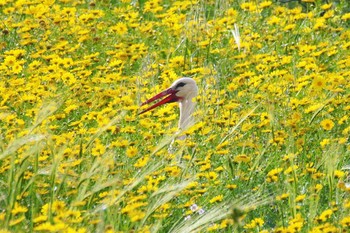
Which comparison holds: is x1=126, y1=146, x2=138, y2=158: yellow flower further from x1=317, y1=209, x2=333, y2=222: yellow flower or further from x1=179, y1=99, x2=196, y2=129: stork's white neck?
x1=317, y1=209, x2=333, y2=222: yellow flower

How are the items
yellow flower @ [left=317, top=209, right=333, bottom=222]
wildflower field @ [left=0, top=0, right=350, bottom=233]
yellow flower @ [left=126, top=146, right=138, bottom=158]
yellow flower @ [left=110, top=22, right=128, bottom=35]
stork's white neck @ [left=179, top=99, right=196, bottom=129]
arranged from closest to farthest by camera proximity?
1. yellow flower @ [left=317, top=209, right=333, bottom=222]
2. wildflower field @ [left=0, top=0, right=350, bottom=233]
3. yellow flower @ [left=126, top=146, right=138, bottom=158]
4. stork's white neck @ [left=179, top=99, right=196, bottom=129]
5. yellow flower @ [left=110, top=22, right=128, bottom=35]

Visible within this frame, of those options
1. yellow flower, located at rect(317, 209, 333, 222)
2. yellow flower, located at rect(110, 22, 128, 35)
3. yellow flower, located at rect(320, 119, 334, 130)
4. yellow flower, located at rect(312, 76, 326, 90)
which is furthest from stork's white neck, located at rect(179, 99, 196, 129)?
yellow flower, located at rect(317, 209, 333, 222)

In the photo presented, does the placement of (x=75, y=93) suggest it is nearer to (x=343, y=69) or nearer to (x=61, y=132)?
(x=61, y=132)

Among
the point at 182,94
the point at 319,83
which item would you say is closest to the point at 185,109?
the point at 182,94

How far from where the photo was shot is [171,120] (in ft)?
22.0

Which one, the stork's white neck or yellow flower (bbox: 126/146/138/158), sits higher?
yellow flower (bbox: 126/146/138/158)

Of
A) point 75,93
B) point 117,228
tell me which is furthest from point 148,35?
point 117,228

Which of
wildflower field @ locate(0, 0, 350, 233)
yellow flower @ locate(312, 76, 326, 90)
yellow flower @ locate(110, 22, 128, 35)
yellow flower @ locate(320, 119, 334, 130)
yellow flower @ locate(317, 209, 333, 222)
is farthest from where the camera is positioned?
yellow flower @ locate(110, 22, 128, 35)

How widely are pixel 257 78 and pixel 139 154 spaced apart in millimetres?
1082

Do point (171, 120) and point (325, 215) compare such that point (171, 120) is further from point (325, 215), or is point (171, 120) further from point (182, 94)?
point (325, 215)

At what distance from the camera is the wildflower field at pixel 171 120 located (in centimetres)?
474

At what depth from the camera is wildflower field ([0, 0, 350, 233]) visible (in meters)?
4.74

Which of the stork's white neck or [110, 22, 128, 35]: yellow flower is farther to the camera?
[110, 22, 128, 35]: yellow flower

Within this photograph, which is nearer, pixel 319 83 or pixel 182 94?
pixel 319 83
